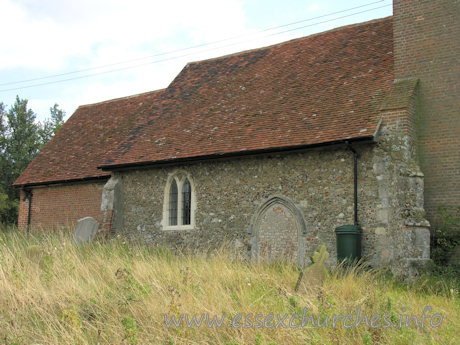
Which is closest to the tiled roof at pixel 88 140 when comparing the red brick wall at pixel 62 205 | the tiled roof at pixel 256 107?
the tiled roof at pixel 256 107

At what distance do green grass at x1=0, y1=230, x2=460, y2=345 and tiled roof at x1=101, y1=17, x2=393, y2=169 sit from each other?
5784mm

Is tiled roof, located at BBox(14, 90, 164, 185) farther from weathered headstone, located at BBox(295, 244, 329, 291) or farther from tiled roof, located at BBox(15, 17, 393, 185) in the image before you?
weathered headstone, located at BBox(295, 244, 329, 291)

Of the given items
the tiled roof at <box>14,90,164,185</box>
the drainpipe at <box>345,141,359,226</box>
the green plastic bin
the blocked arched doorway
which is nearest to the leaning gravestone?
the tiled roof at <box>14,90,164,185</box>

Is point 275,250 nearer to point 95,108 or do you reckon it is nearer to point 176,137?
point 176,137

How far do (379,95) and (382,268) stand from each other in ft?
16.2

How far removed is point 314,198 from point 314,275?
16.6 feet

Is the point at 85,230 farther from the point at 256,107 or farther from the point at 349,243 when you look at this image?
the point at 349,243

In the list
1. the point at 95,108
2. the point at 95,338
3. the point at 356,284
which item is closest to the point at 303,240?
the point at 356,284

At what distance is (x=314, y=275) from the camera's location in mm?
9258

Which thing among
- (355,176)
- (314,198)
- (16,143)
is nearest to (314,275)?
(355,176)

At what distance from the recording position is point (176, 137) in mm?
17797

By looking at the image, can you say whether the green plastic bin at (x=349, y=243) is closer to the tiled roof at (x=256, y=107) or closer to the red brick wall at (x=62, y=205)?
the tiled roof at (x=256, y=107)

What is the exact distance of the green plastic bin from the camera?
505 inches

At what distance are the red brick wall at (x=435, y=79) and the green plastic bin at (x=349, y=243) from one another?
7.29ft
